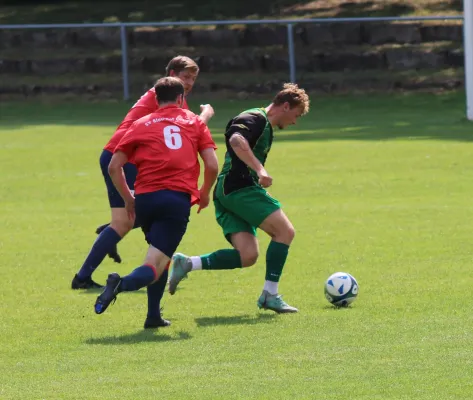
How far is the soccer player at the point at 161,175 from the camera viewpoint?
8750mm

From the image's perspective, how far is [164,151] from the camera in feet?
28.9

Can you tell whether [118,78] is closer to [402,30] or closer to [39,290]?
[402,30]

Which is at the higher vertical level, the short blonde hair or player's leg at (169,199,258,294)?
the short blonde hair

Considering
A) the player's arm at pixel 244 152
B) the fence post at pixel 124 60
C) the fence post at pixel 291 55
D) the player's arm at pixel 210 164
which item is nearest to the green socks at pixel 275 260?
the player's arm at pixel 244 152

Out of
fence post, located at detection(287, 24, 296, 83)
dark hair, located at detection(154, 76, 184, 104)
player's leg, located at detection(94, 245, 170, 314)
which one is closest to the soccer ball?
player's leg, located at detection(94, 245, 170, 314)

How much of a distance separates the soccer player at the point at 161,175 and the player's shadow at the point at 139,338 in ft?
0.91

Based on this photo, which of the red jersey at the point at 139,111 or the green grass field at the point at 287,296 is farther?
the red jersey at the point at 139,111

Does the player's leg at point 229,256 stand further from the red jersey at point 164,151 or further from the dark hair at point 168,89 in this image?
the dark hair at point 168,89

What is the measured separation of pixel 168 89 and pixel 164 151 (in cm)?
45

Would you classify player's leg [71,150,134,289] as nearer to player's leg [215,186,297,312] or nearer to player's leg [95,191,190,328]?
player's leg [215,186,297,312]

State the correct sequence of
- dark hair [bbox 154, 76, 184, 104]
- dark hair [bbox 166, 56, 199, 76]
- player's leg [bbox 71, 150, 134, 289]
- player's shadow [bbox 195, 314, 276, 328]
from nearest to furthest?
dark hair [bbox 154, 76, 184, 104] < player's shadow [bbox 195, 314, 276, 328] < dark hair [bbox 166, 56, 199, 76] < player's leg [bbox 71, 150, 134, 289]

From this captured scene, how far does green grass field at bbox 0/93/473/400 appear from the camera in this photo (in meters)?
7.23

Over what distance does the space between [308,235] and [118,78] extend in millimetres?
18469

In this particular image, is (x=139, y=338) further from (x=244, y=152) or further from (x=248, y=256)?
(x=244, y=152)
